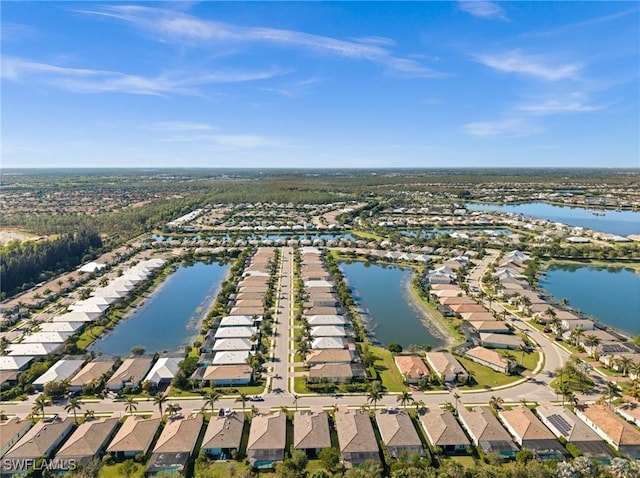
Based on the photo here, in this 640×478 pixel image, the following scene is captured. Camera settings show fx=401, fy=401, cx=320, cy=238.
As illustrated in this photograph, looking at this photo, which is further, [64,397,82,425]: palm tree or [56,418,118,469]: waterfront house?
[64,397,82,425]: palm tree

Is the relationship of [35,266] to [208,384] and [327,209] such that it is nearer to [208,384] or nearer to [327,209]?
[208,384]

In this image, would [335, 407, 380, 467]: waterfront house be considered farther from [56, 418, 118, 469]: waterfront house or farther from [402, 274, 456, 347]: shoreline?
[402, 274, 456, 347]: shoreline

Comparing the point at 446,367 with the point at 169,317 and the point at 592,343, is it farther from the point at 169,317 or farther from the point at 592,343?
the point at 169,317

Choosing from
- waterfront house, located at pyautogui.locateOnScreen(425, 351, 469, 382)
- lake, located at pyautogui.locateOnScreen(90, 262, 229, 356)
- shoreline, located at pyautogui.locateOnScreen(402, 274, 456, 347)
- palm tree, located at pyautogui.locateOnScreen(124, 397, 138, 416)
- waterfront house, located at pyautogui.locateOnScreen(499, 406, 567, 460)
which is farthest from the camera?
shoreline, located at pyautogui.locateOnScreen(402, 274, 456, 347)

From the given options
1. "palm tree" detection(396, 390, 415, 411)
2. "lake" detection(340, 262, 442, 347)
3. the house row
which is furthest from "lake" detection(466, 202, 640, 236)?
"palm tree" detection(396, 390, 415, 411)

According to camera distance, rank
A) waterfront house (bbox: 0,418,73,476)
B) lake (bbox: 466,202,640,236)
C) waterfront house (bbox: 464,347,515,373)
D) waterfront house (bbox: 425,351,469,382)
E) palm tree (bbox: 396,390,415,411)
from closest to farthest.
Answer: waterfront house (bbox: 0,418,73,476)
palm tree (bbox: 396,390,415,411)
waterfront house (bbox: 425,351,469,382)
waterfront house (bbox: 464,347,515,373)
lake (bbox: 466,202,640,236)

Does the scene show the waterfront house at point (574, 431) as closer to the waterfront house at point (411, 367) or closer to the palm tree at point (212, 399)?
the waterfront house at point (411, 367)

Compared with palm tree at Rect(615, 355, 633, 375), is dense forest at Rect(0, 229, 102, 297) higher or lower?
higher

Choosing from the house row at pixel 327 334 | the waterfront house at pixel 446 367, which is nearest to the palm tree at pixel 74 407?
the house row at pixel 327 334
